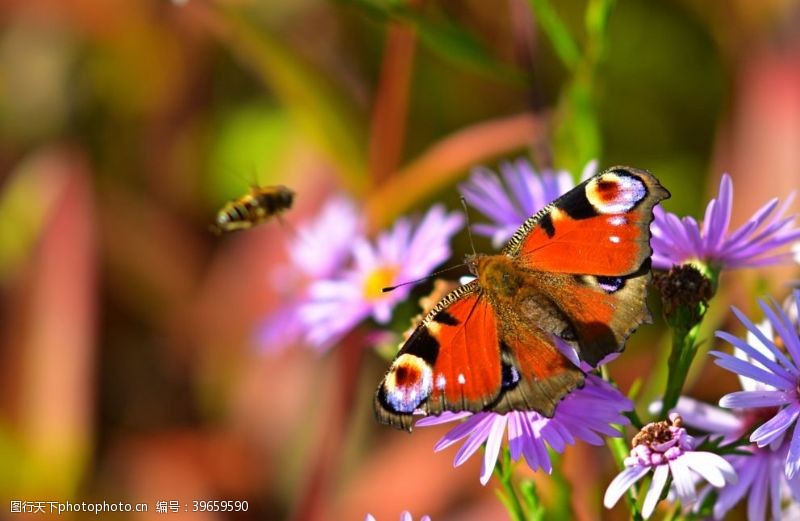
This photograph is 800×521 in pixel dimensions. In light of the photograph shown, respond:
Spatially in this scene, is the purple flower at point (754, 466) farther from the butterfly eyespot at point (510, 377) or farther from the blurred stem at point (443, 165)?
the blurred stem at point (443, 165)

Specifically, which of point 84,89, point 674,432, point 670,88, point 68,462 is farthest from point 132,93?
point 674,432

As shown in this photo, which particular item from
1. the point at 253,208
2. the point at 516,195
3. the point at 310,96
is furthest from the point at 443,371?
the point at 310,96

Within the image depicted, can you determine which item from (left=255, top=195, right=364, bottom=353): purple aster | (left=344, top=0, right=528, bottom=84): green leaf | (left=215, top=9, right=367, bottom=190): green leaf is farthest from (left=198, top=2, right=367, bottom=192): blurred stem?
(left=344, top=0, right=528, bottom=84): green leaf

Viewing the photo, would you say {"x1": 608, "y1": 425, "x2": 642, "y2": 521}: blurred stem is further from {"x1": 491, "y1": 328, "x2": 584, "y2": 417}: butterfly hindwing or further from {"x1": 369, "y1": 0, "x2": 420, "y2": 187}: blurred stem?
{"x1": 369, "y1": 0, "x2": 420, "y2": 187}: blurred stem

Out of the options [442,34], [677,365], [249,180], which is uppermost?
[249,180]

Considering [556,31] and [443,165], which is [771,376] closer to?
[556,31]

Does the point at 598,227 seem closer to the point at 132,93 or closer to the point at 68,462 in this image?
the point at 68,462
